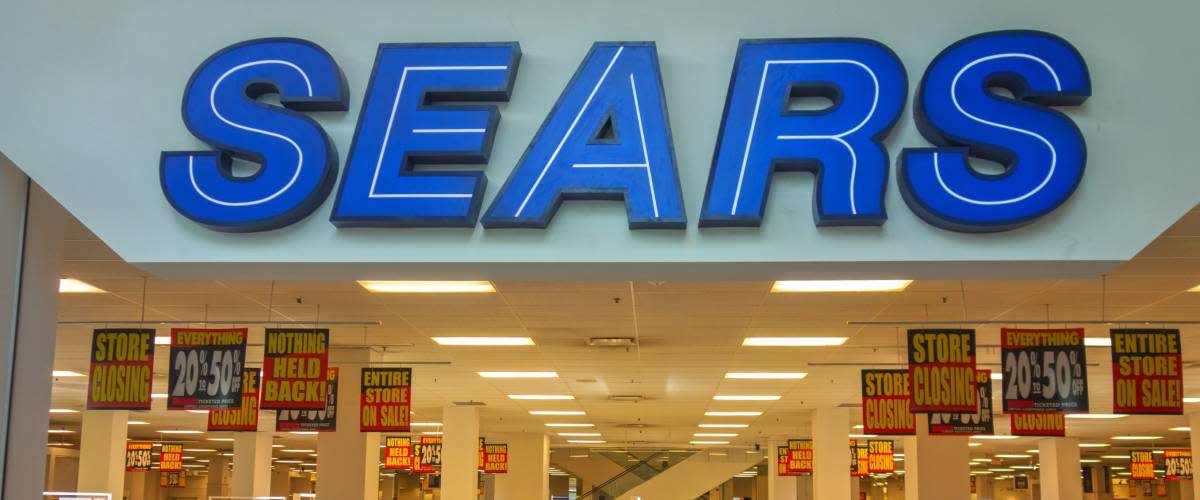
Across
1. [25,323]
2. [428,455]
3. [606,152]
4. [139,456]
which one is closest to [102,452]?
[428,455]

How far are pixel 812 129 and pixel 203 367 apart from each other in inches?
367

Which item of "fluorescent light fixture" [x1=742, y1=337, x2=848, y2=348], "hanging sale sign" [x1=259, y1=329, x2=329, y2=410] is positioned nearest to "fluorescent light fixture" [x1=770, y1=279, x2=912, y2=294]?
"fluorescent light fixture" [x1=742, y1=337, x2=848, y2=348]

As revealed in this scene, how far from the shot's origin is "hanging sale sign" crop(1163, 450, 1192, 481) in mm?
29562

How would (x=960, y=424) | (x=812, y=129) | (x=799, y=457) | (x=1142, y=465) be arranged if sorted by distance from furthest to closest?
(x=1142, y=465) → (x=799, y=457) → (x=960, y=424) → (x=812, y=129)

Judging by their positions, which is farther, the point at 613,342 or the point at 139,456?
the point at 139,456

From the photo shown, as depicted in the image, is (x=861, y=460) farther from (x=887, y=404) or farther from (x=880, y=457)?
(x=887, y=404)

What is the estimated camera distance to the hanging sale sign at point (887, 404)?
15.9 meters

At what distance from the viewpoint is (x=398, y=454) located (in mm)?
26344

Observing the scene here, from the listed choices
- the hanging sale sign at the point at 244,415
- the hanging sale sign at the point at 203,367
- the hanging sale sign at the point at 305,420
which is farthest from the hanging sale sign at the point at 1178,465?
the hanging sale sign at the point at 203,367

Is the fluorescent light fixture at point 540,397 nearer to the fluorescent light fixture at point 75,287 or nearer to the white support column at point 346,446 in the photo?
the white support column at point 346,446

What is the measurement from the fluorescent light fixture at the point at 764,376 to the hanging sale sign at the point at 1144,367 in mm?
8511

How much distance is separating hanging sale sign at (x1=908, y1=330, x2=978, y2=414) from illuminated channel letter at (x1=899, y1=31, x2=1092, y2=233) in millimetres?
8264

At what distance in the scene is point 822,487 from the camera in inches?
992

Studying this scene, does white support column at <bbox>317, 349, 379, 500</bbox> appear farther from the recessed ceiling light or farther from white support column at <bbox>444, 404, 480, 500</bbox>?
white support column at <bbox>444, 404, 480, 500</bbox>
